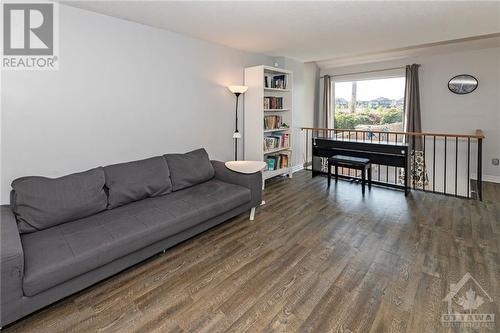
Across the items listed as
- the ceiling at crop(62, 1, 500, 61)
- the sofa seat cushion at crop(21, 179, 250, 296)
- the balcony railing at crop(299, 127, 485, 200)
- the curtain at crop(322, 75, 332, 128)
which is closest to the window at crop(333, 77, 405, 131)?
the curtain at crop(322, 75, 332, 128)

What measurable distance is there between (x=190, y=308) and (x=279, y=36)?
3461mm

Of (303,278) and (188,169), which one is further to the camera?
(188,169)

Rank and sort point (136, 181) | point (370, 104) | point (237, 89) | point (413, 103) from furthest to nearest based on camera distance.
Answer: point (370, 104) → point (413, 103) → point (237, 89) → point (136, 181)

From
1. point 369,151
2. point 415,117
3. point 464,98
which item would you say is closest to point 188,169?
point 369,151

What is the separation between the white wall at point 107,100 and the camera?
8.32 feet

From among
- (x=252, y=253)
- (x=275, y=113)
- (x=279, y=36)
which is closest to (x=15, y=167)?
(x=252, y=253)

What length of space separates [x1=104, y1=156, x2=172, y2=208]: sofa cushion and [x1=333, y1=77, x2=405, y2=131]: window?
5170 millimetres

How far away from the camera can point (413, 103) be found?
570 centimetres

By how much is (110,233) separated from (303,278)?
62.1 inches

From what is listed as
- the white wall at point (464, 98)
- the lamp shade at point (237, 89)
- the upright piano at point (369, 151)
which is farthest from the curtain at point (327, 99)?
the lamp shade at point (237, 89)

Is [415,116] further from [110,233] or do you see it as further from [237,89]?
[110,233]

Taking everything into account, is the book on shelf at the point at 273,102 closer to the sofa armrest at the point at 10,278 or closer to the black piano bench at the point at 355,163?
the black piano bench at the point at 355,163

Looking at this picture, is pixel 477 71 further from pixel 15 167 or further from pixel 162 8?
pixel 15 167

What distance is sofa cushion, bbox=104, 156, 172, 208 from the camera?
8.92 feet
